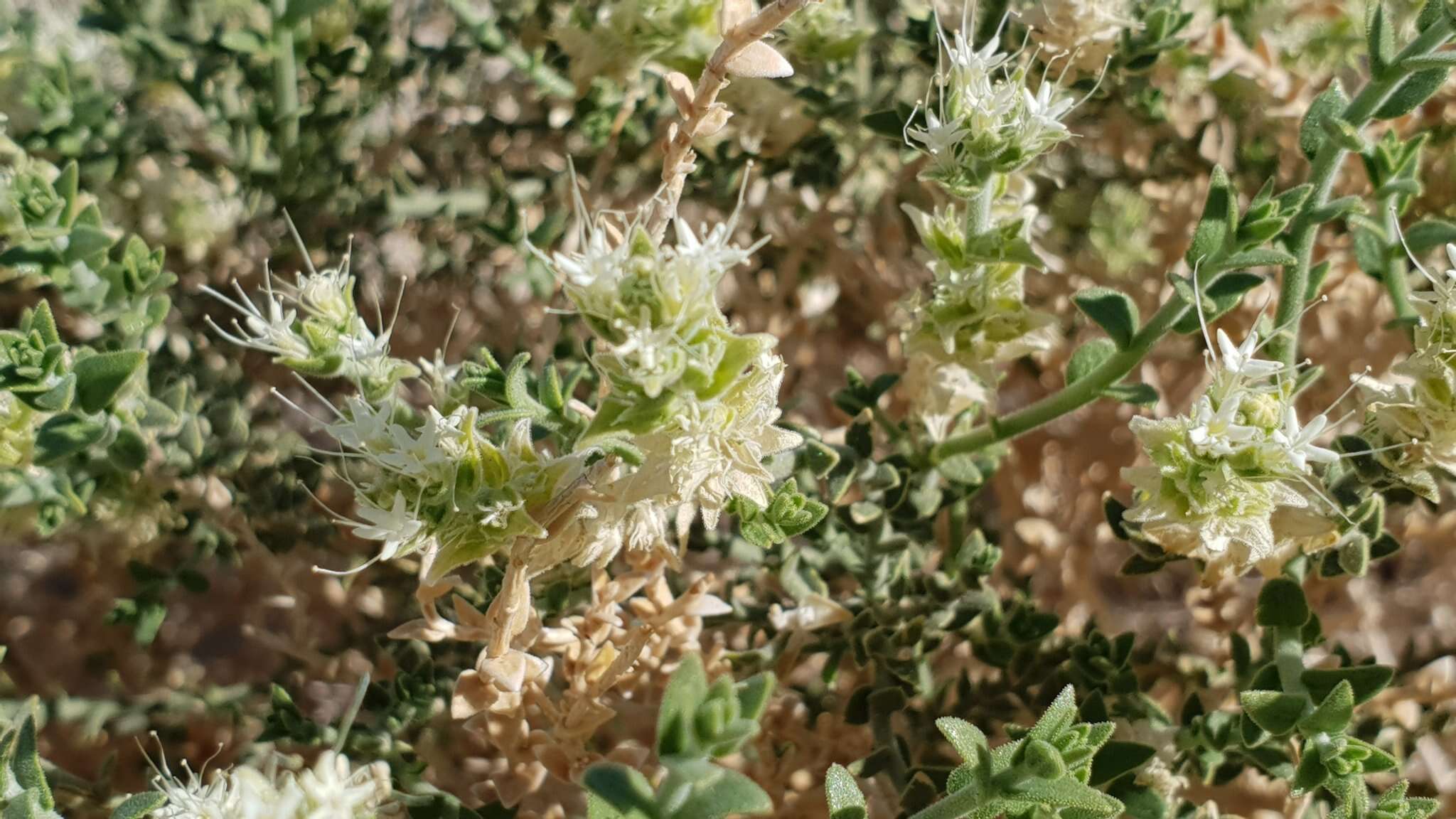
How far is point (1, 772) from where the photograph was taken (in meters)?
0.99

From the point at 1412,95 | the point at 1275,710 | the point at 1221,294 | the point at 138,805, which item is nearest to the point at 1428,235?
the point at 1412,95

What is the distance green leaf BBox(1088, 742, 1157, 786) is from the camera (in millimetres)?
1024

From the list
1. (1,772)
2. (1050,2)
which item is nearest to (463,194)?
(1050,2)

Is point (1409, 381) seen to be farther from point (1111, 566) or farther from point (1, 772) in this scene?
point (1, 772)

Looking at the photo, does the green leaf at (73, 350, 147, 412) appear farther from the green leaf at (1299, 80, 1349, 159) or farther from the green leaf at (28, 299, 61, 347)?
the green leaf at (1299, 80, 1349, 159)

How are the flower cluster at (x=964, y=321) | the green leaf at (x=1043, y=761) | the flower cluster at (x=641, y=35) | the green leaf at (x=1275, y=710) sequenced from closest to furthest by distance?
the green leaf at (x=1043, y=761)
the green leaf at (x=1275, y=710)
the flower cluster at (x=964, y=321)
the flower cluster at (x=641, y=35)

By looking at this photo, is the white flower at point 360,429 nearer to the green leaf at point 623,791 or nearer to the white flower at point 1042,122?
the green leaf at point 623,791

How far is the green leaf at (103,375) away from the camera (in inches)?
42.6

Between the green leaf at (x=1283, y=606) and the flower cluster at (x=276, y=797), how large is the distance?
31.7 inches

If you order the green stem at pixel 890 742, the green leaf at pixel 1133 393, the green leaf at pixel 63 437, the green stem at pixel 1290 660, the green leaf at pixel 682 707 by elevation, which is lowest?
the green stem at pixel 890 742

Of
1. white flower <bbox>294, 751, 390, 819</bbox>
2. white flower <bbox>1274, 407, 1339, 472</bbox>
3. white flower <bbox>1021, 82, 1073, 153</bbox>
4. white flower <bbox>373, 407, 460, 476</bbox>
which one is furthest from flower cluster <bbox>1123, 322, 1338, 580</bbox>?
white flower <bbox>294, 751, 390, 819</bbox>

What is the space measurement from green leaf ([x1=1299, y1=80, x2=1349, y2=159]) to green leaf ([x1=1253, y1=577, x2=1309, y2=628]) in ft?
1.29

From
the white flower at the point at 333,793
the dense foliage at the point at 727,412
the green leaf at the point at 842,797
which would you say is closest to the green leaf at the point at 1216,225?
the dense foliage at the point at 727,412

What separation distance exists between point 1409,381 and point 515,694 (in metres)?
0.82
